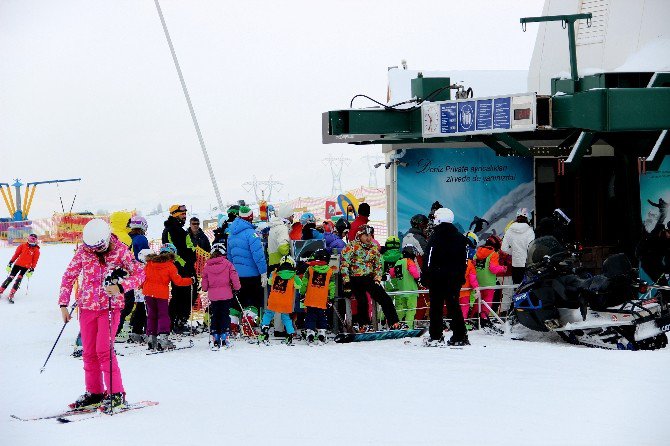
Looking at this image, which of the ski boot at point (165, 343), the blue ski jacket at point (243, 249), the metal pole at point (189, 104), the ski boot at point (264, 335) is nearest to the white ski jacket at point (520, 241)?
the blue ski jacket at point (243, 249)

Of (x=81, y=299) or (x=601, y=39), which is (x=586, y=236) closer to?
(x=601, y=39)

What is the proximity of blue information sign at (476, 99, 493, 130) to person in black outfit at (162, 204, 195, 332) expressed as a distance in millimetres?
4787

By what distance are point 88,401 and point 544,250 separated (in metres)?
6.22

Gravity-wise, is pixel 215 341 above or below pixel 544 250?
below

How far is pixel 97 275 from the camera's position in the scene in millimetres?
8547

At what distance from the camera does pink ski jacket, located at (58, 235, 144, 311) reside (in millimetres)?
8469

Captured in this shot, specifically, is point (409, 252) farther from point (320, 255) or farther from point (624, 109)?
point (624, 109)

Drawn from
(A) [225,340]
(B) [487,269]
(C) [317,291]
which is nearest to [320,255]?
(C) [317,291]

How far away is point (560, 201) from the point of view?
17875 mm

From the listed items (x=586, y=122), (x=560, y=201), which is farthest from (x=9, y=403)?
(x=560, y=201)

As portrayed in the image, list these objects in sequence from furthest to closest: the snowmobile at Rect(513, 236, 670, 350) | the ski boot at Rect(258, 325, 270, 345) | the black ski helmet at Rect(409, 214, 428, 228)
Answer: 1. the black ski helmet at Rect(409, 214, 428, 228)
2. the ski boot at Rect(258, 325, 270, 345)
3. the snowmobile at Rect(513, 236, 670, 350)

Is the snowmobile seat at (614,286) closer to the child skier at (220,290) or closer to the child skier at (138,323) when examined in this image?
the child skier at (220,290)

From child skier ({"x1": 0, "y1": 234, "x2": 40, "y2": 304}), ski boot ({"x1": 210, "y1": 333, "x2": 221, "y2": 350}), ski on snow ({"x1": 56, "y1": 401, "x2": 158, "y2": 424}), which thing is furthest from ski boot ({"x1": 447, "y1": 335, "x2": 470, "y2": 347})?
child skier ({"x1": 0, "y1": 234, "x2": 40, "y2": 304})

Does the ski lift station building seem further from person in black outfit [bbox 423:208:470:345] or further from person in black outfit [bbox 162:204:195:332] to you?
person in black outfit [bbox 423:208:470:345]
